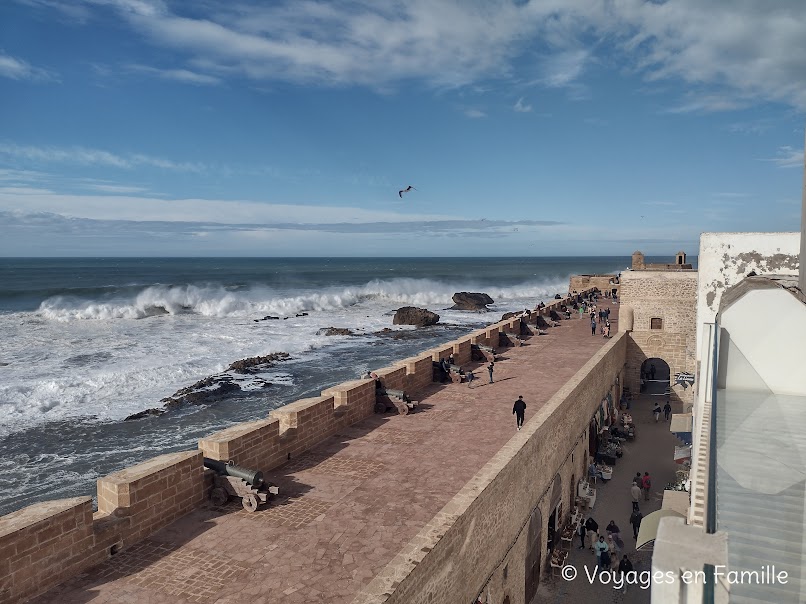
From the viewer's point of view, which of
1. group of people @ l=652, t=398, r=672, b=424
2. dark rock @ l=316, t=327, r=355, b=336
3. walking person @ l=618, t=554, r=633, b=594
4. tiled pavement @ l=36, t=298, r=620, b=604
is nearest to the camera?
tiled pavement @ l=36, t=298, r=620, b=604

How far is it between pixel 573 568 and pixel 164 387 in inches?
737

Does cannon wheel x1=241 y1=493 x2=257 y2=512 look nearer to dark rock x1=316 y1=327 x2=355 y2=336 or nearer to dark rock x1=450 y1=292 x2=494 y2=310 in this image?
dark rock x1=316 y1=327 x2=355 y2=336

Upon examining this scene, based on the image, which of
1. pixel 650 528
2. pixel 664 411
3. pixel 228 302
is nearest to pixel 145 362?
pixel 664 411

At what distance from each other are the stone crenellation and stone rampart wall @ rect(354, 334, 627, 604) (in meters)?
3.20

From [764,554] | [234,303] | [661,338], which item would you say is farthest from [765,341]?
[234,303]

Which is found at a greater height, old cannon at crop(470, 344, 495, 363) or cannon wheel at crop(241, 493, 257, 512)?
old cannon at crop(470, 344, 495, 363)

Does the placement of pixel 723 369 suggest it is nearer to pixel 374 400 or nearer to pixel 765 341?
pixel 765 341

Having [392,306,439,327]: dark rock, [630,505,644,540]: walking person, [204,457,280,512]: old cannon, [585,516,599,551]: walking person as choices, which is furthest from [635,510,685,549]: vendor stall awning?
[392,306,439,327]: dark rock

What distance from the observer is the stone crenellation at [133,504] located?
5.41m

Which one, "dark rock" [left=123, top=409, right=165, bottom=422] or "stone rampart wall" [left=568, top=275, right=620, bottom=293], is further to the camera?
"stone rampart wall" [left=568, top=275, right=620, bottom=293]

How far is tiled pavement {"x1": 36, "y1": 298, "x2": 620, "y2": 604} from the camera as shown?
5.71 meters

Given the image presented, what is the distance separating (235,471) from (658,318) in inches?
837

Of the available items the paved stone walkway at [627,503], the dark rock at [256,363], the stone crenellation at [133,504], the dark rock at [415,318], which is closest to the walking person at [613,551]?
the paved stone walkway at [627,503]

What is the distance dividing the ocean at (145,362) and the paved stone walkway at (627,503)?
11.3 meters
